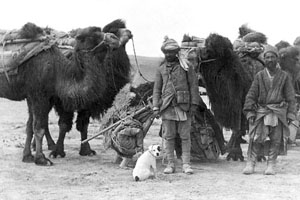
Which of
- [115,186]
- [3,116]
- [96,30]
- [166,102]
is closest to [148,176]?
[115,186]

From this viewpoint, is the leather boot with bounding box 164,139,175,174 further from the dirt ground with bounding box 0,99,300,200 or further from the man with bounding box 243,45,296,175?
the man with bounding box 243,45,296,175

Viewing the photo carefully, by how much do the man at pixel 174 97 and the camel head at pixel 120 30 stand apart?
4.48 ft

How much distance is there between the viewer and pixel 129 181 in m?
7.09

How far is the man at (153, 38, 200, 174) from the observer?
7.57 m

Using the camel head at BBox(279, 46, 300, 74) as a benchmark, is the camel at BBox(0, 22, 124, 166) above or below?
below

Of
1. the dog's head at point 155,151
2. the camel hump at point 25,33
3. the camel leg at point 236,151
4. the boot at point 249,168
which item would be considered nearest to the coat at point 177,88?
the dog's head at point 155,151

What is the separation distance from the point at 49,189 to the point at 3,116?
13.0 meters

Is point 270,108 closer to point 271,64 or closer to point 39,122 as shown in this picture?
point 271,64

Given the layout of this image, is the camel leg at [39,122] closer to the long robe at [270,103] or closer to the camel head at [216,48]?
the camel head at [216,48]

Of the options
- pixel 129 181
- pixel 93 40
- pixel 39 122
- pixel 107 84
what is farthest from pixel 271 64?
pixel 39 122

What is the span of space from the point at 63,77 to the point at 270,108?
350 cm

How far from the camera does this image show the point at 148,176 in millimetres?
7105

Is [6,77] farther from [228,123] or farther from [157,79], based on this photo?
[228,123]

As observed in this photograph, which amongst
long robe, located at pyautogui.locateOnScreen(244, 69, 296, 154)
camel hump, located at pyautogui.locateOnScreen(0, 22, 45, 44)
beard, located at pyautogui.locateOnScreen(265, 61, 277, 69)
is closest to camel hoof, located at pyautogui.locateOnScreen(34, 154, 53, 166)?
camel hump, located at pyautogui.locateOnScreen(0, 22, 45, 44)
